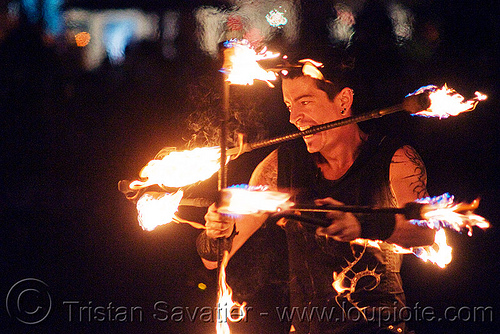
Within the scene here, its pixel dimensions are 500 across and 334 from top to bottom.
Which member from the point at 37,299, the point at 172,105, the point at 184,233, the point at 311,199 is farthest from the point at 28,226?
the point at 311,199

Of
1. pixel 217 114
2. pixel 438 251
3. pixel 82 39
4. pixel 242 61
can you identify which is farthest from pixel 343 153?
pixel 82 39

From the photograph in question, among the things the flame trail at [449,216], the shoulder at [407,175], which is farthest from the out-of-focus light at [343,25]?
the flame trail at [449,216]

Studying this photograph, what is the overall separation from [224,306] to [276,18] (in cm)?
224

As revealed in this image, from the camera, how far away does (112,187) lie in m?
3.71

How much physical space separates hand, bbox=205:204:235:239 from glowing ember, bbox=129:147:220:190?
31 centimetres

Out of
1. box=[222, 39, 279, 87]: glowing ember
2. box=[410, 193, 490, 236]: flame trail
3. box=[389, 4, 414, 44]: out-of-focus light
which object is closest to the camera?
box=[410, 193, 490, 236]: flame trail

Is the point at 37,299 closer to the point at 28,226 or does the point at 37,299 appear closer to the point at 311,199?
the point at 28,226

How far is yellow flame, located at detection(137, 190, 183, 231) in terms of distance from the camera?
8.46 feet

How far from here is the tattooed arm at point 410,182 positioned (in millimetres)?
2344

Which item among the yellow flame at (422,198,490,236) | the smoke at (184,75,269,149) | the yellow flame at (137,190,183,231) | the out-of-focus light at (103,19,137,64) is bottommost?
the yellow flame at (422,198,490,236)

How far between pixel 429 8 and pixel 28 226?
3.92 metres

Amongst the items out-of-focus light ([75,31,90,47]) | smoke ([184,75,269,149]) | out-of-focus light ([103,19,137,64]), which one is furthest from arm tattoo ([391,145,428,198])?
out-of-focus light ([75,31,90,47])

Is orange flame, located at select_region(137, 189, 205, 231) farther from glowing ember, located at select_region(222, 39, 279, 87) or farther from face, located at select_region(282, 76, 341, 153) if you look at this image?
face, located at select_region(282, 76, 341, 153)

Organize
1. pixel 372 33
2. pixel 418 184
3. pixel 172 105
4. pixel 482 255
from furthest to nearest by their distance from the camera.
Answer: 1. pixel 172 105
2. pixel 372 33
3. pixel 482 255
4. pixel 418 184
